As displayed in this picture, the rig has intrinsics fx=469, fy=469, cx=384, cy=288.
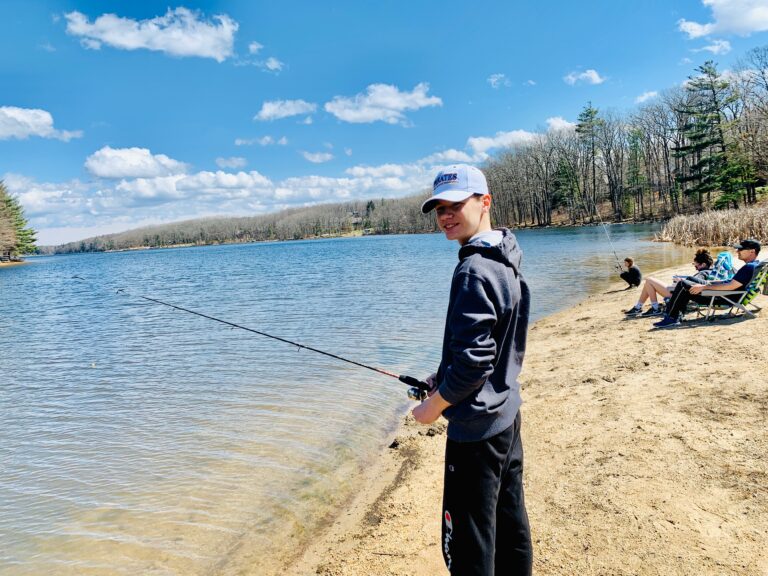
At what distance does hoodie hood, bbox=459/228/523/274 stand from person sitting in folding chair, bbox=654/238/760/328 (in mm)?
7998

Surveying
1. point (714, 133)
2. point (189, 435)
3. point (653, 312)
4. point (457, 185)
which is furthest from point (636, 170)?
point (457, 185)

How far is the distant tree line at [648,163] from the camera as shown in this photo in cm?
4419

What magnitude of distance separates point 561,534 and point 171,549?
3.49 m

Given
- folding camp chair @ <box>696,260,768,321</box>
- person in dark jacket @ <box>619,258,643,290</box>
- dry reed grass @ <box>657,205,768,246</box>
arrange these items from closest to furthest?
folding camp chair @ <box>696,260,768,321</box> < person in dark jacket @ <box>619,258,643,290</box> < dry reed grass @ <box>657,205,768,246</box>

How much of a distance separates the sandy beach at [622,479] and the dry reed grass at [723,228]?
19894mm

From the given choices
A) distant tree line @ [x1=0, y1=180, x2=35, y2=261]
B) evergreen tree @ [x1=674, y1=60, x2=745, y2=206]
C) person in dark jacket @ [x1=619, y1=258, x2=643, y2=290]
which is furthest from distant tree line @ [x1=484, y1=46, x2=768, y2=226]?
distant tree line @ [x1=0, y1=180, x2=35, y2=261]

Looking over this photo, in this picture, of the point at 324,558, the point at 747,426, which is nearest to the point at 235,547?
the point at 324,558

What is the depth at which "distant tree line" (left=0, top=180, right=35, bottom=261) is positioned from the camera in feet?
245

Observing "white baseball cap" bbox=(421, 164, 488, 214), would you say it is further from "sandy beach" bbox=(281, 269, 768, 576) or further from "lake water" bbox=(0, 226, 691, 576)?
"lake water" bbox=(0, 226, 691, 576)

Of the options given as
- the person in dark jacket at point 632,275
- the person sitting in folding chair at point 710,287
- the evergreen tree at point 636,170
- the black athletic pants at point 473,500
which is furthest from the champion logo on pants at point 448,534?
the evergreen tree at point 636,170

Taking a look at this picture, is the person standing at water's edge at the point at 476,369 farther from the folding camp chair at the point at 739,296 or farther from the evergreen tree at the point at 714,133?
the evergreen tree at the point at 714,133

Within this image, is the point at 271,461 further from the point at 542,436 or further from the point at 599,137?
the point at 599,137

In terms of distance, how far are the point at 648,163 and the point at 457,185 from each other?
8986cm

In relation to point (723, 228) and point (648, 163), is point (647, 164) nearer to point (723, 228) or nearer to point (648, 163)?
point (648, 163)
